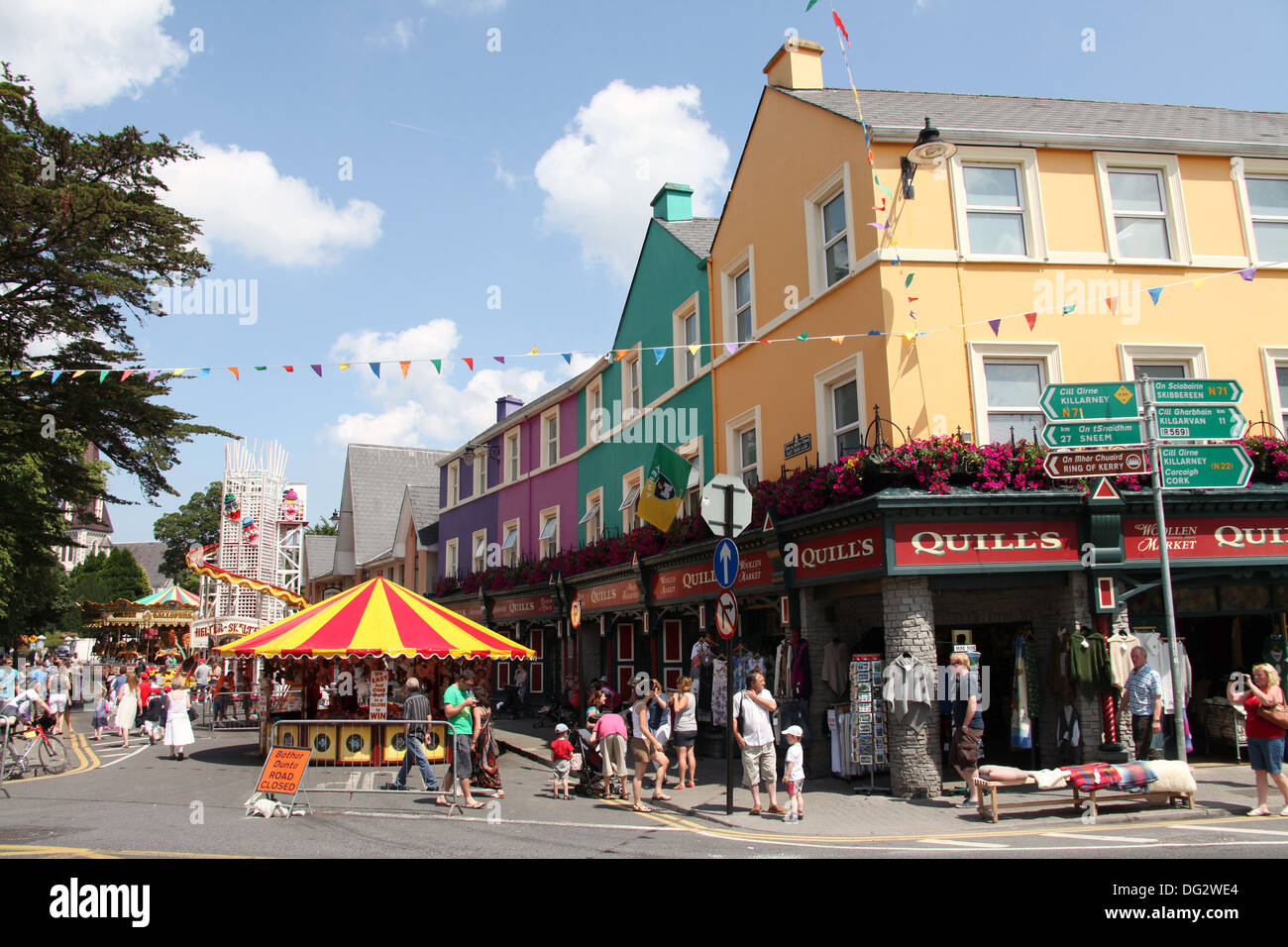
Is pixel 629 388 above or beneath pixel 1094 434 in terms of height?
above

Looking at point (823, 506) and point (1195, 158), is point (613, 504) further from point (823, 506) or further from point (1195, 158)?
point (1195, 158)

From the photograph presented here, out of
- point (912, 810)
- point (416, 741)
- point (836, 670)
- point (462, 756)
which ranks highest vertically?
point (836, 670)

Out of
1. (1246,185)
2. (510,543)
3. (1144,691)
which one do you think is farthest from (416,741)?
(510,543)

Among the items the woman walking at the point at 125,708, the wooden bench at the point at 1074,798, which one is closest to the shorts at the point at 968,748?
the wooden bench at the point at 1074,798

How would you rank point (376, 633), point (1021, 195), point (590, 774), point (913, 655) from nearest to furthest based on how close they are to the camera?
1. point (913, 655)
2. point (590, 774)
3. point (1021, 195)
4. point (376, 633)

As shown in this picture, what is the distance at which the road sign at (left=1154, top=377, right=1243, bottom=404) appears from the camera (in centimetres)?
1158

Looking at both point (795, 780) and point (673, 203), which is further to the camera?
point (673, 203)

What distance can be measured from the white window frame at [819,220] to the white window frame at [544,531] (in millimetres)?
14942

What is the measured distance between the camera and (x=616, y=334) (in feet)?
85.6

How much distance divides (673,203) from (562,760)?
1584 cm

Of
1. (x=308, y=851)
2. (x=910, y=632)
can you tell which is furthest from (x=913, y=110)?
(x=308, y=851)

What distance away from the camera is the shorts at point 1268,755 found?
32.6ft

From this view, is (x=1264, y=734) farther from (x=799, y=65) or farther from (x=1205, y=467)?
(x=799, y=65)

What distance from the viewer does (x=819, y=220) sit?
1611 centimetres
